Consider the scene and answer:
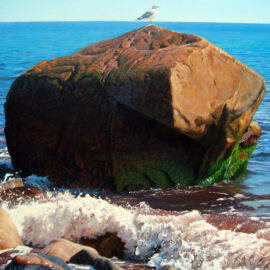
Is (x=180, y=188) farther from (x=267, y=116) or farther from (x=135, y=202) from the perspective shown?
(x=267, y=116)

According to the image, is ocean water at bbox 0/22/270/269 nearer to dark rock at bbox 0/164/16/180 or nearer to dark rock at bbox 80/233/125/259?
dark rock at bbox 80/233/125/259

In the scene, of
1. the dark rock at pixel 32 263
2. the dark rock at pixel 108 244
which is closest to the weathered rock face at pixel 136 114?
the dark rock at pixel 108 244

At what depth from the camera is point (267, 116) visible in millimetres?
10672

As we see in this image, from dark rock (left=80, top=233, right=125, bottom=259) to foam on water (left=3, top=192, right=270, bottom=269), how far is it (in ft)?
0.14

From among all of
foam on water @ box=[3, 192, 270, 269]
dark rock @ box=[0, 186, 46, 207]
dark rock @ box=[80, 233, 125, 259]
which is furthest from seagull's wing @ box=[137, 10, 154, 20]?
dark rock @ box=[80, 233, 125, 259]

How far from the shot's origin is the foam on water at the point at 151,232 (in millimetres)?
3379

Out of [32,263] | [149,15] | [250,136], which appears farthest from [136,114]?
[149,15]

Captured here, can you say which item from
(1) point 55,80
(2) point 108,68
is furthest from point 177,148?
(1) point 55,80

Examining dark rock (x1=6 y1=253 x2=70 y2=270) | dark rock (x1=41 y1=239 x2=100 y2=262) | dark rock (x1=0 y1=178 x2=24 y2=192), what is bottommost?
dark rock (x1=0 y1=178 x2=24 y2=192)

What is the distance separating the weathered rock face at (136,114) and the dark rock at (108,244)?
1432 millimetres

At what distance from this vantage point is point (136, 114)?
5.12 m

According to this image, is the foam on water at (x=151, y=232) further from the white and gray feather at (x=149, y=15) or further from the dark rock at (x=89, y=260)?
the white and gray feather at (x=149, y=15)

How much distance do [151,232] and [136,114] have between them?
5.28 feet

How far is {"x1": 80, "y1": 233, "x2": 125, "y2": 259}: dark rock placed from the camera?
12.2 ft
